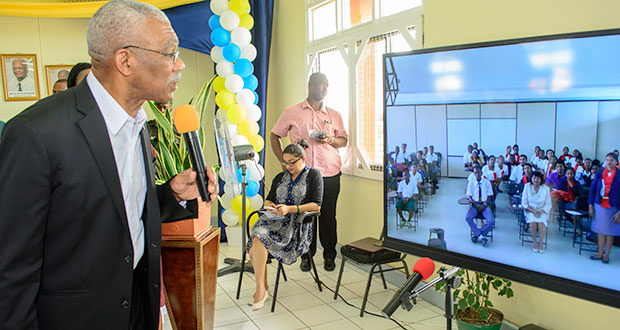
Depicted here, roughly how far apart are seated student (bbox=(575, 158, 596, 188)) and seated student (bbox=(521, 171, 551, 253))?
0.13 meters

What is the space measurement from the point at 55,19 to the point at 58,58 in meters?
0.45

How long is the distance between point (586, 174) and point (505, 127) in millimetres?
358

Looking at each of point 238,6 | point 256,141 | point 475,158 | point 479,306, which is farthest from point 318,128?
point 475,158

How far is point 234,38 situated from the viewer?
14.4 ft

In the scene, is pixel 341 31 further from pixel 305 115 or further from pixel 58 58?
pixel 58 58

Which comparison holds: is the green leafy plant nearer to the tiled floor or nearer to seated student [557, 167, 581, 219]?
the tiled floor

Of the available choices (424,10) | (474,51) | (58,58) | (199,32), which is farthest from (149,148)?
(58,58)

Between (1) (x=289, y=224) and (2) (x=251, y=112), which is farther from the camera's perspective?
(2) (x=251, y=112)

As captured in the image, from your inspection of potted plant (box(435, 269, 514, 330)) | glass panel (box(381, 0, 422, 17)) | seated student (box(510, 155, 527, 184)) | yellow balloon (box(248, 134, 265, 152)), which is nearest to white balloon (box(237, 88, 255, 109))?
yellow balloon (box(248, 134, 265, 152))

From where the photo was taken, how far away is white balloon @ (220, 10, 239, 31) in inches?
170

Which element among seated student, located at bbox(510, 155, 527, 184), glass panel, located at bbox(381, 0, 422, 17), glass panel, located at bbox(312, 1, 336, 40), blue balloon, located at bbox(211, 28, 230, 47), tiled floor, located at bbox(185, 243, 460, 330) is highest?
glass panel, located at bbox(312, 1, 336, 40)

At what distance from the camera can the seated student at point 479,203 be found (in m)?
2.04

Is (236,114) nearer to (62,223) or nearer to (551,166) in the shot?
(551,166)

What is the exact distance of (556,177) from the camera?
5.93 feet
